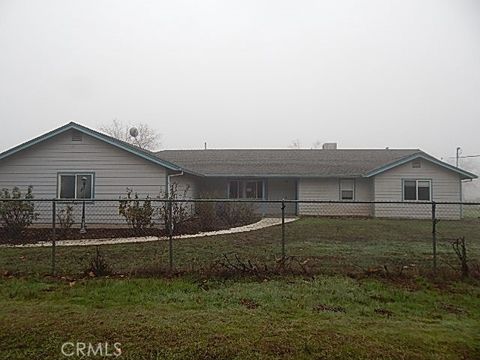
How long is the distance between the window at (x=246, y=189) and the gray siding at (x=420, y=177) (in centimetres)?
679

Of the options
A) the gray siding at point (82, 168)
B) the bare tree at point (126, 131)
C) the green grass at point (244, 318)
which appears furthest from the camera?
the bare tree at point (126, 131)

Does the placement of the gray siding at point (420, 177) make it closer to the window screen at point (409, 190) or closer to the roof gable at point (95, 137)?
the window screen at point (409, 190)

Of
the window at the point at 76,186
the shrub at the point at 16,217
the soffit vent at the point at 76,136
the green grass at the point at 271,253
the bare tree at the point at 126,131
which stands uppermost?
the bare tree at the point at 126,131

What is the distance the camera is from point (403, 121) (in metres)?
28.9

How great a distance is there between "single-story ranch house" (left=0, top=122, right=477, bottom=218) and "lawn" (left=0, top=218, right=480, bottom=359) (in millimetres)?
6429

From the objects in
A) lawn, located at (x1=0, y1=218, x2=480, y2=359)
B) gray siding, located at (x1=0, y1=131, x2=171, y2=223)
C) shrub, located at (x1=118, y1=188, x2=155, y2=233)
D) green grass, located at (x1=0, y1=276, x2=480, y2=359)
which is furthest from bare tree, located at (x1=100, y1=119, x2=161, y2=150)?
green grass, located at (x1=0, y1=276, x2=480, y2=359)

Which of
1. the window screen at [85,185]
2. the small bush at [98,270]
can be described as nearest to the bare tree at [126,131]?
the window screen at [85,185]

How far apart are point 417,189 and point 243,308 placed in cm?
1785

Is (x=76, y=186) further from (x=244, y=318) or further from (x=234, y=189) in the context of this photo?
(x=244, y=318)

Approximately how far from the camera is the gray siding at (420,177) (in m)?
20.0

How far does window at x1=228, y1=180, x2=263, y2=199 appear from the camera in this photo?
23.2m

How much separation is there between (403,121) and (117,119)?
35.5m

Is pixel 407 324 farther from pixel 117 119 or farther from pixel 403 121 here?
pixel 117 119

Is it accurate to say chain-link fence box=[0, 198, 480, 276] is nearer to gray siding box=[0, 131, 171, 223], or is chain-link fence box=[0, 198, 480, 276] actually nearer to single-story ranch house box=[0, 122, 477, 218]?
gray siding box=[0, 131, 171, 223]
